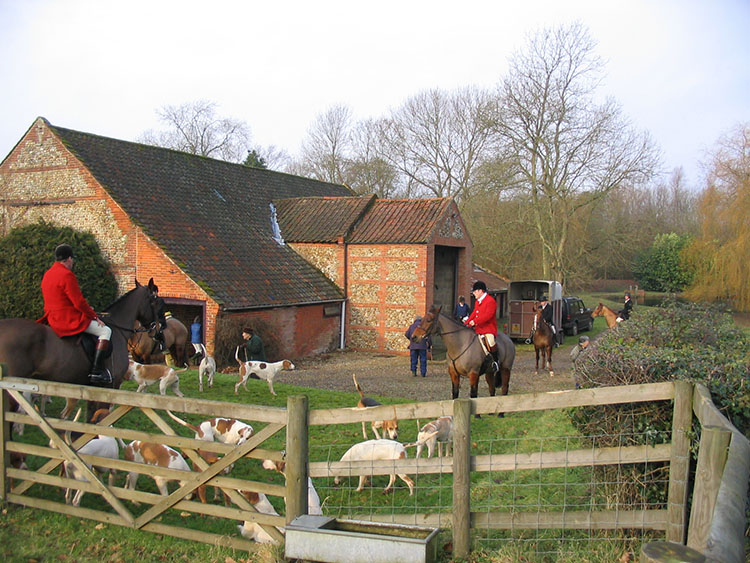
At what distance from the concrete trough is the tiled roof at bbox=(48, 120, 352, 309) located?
547 inches

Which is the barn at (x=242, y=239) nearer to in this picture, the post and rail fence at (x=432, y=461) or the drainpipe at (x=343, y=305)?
the drainpipe at (x=343, y=305)

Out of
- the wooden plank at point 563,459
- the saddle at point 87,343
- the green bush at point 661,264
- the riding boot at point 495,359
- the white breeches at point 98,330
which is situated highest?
the green bush at point 661,264

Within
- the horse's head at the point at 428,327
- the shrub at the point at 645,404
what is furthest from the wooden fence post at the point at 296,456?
the horse's head at the point at 428,327

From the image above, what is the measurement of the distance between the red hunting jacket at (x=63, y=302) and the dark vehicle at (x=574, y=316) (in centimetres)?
2458

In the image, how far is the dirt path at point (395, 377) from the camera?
613 inches

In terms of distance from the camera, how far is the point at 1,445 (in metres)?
6.21

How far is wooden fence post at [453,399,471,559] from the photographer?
4.74m

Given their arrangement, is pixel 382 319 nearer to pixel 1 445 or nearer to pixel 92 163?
pixel 92 163

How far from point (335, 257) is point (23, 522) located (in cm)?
1795

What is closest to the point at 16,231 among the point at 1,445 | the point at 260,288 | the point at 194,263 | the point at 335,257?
the point at 194,263

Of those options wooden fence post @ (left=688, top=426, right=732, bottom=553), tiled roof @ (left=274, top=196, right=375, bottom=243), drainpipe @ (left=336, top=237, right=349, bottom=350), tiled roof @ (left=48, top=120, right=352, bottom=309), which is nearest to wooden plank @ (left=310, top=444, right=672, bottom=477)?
wooden fence post @ (left=688, top=426, right=732, bottom=553)

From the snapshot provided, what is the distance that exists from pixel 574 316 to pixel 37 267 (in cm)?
2326

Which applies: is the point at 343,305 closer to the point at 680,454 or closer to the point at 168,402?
Result: the point at 168,402

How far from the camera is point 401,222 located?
23266 millimetres
